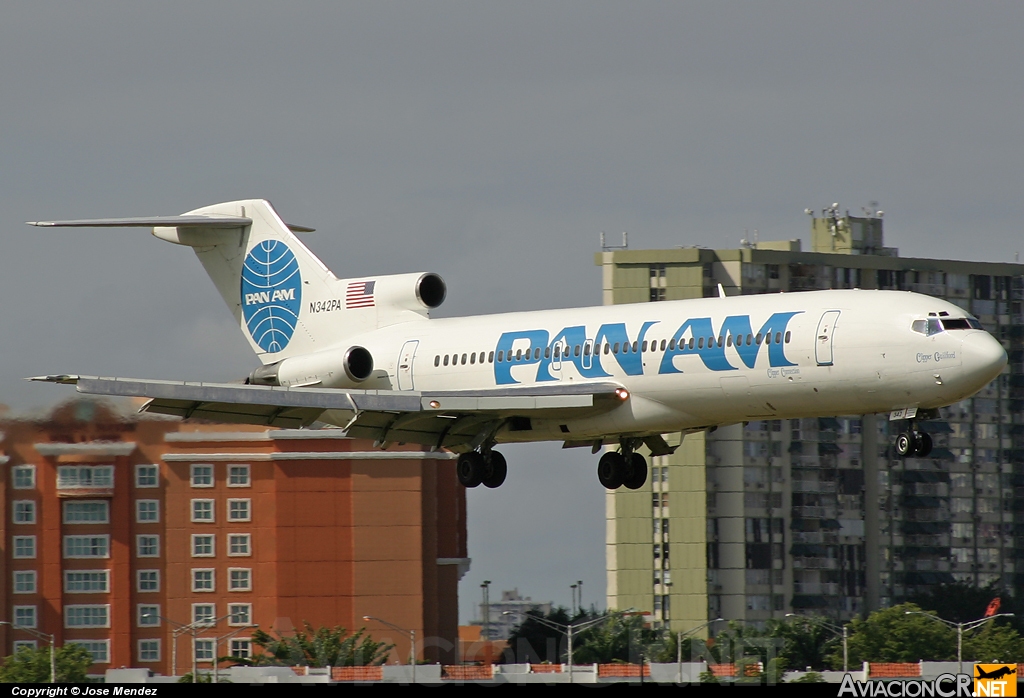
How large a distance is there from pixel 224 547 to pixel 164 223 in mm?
30850

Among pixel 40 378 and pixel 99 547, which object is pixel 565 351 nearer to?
pixel 40 378

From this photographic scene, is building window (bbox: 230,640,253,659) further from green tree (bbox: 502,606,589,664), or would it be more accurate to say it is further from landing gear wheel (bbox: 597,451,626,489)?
landing gear wheel (bbox: 597,451,626,489)

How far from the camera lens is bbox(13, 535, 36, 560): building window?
6323 cm

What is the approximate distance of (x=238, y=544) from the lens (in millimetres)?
70312

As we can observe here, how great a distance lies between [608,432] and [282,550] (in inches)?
1538

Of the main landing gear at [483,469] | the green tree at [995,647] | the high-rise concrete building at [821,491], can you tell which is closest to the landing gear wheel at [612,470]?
the main landing gear at [483,469]

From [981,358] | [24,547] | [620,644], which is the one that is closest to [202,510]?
[24,547]

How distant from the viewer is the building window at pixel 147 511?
64.8 metres

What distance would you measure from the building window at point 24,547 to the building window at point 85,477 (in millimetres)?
3378

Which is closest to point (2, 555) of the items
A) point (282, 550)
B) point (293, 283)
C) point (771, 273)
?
point (282, 550)

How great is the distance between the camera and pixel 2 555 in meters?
62.8

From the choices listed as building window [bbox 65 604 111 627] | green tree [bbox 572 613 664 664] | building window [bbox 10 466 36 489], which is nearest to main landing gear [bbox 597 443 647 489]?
building window [bbox 10 466 36 489]

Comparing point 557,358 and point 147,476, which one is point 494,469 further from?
point 147,476

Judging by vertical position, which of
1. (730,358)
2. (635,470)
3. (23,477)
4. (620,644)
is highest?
(730,358)
